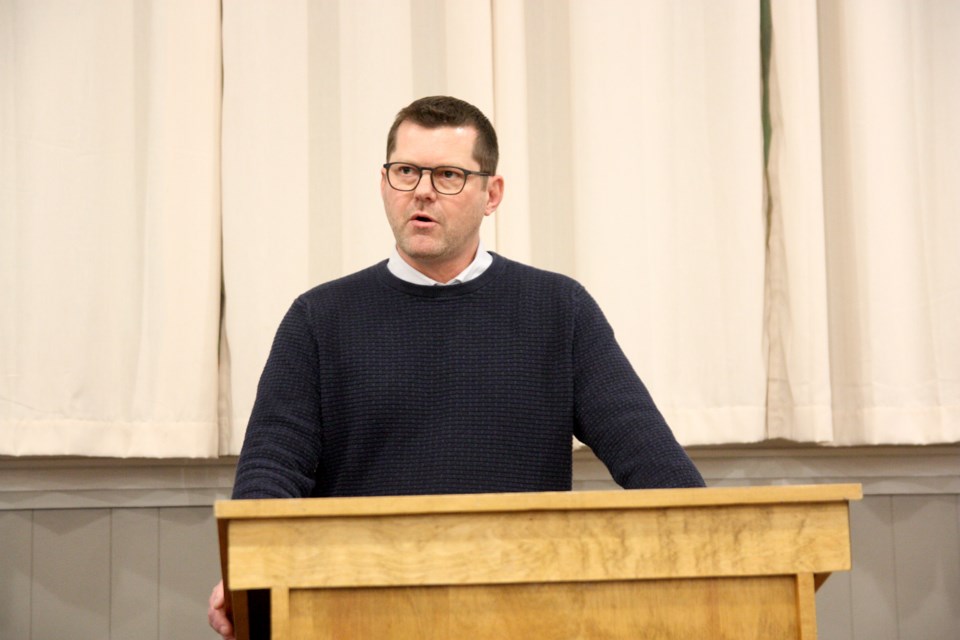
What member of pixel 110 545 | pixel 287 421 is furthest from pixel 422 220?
pixel 110 545

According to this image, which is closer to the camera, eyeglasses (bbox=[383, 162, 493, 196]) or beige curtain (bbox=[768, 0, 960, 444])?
eyeglasses (bbox=[383, 162, 493, 196])

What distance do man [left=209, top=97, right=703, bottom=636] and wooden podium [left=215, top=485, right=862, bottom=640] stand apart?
2.12 feet

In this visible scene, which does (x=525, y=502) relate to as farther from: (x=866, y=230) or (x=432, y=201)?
(x=866, y=230)

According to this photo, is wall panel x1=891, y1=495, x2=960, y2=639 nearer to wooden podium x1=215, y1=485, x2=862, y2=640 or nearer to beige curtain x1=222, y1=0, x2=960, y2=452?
beige curtain x1=222, y1=0, x2=960, y2=452

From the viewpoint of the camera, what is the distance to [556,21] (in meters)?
2.64

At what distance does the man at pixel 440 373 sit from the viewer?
193 cm

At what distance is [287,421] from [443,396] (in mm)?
286

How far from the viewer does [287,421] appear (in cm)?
A: 191

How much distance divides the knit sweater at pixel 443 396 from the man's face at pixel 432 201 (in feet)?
0.30

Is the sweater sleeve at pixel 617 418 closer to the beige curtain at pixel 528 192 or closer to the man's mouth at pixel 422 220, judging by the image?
the man's mouth at pixel 422 220

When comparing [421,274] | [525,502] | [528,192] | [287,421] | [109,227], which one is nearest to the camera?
[525,502]

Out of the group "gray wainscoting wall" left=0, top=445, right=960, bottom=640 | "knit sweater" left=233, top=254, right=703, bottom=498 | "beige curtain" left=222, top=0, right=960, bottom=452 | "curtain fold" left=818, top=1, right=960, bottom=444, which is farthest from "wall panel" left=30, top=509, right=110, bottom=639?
"curtain fold" left=818, top=1, right=960, bottom=444

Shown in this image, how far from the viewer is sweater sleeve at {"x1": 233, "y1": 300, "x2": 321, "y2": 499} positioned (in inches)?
71.8

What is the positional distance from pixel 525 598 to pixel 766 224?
1.72 meters
